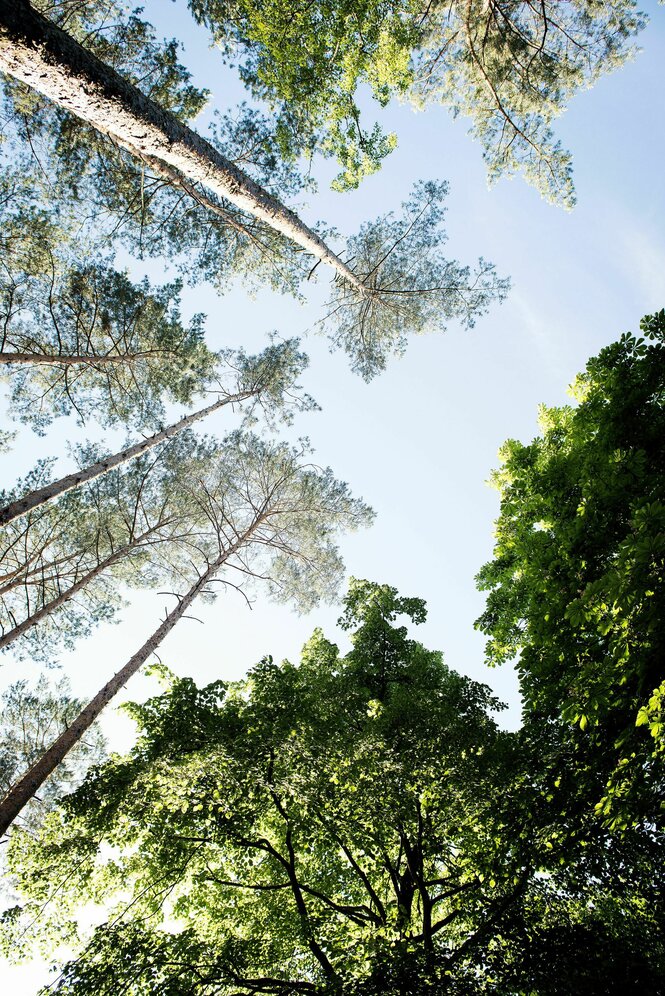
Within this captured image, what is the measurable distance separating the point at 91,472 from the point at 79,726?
4.75 meters

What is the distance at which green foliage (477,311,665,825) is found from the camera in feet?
10.5

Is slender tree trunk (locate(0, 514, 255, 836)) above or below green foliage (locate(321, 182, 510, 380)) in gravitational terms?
below

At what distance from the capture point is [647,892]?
438cm

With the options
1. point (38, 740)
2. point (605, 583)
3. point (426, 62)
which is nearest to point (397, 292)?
point (426, 62)

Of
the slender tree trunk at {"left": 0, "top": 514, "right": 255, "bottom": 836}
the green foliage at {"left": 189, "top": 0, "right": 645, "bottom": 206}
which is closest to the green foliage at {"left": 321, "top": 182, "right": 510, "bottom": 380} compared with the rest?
the green foliage at {"left": 189, "top": 0, "right": 645, "bottom": 206}

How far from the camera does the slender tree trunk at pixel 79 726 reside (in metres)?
5.97

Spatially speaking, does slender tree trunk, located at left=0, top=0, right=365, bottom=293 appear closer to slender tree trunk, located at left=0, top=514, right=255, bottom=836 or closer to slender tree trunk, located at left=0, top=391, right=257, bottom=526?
slender tree trunk, located at left=0, top=391, right=257, bottom=526

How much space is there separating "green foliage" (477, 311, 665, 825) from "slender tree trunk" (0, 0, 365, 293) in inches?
238

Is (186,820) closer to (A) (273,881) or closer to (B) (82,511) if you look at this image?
(A) (273,881)

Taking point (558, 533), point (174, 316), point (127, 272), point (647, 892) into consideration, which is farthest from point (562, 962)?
point (127, 272)

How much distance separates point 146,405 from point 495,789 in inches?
462

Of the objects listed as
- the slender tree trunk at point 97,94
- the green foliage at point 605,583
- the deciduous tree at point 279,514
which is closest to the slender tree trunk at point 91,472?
the deciduous tree at point 279,514

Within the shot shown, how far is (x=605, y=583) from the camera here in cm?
312

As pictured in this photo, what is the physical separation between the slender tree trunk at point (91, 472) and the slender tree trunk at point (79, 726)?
11.8 feet
